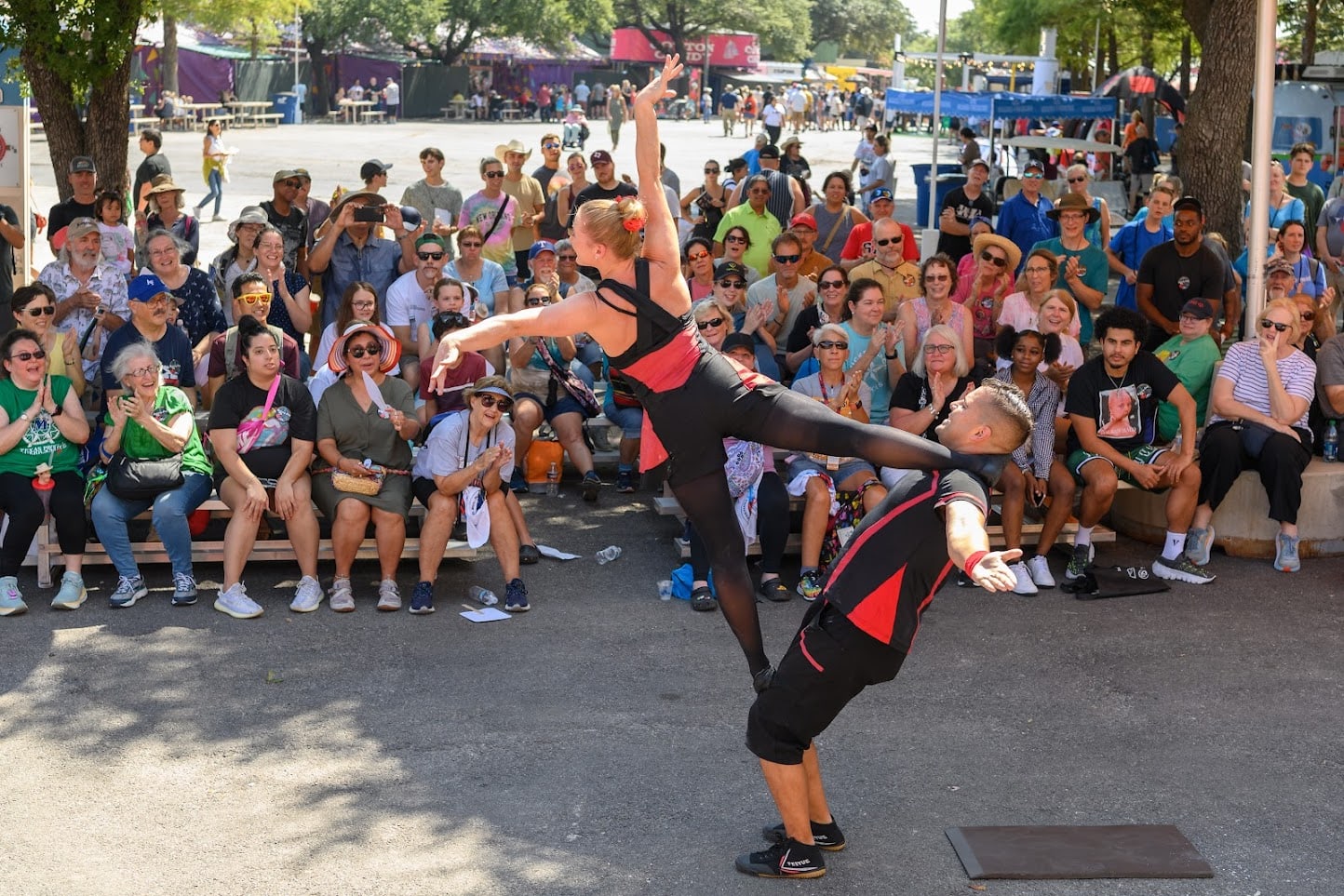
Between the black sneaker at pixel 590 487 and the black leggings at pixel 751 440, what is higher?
the black leggings at pixel 751 440

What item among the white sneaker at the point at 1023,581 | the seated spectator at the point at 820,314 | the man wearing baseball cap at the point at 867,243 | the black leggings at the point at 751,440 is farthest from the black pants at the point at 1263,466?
the black leggings at the point at 751,440

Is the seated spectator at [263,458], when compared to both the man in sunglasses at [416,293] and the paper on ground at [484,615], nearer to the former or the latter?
the paper on ground at [484,615]

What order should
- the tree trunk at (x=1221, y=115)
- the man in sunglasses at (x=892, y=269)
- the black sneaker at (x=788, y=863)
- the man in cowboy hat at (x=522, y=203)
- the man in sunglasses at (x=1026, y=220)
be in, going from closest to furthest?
the black sneaker at (x=788, y=863), the man in sunglasses at (x=892, y=269), the tree trunk at (x=1221, y=115), the man in sunglasses at (x=1026, y=220), the man in cowboy hat at (x=522, y=203)

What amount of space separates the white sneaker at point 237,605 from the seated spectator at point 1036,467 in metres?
3.66

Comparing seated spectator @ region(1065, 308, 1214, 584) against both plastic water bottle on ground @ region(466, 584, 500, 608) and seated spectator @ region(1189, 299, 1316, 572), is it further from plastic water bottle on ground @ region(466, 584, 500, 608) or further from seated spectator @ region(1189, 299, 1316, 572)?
plastic water bottle on ground @ region(466, 584, 500, 608)

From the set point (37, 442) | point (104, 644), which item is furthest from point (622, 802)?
point (37, 442)

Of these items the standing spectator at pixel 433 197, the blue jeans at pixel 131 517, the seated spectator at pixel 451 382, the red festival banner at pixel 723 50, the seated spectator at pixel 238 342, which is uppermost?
the red festival banner at pixel 723 50

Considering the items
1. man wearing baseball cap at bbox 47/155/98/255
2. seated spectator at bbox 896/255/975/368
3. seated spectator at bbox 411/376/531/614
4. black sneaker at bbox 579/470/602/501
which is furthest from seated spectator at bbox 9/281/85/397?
seated spectator at bbox 896/255/975/368

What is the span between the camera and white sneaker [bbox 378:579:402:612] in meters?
7.07

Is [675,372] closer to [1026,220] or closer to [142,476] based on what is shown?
[142,476]

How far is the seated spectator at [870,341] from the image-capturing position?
8242 millimetres

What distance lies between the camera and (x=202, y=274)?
8.71 meters

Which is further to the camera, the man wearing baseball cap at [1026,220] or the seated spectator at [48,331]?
the man wearing baseball cap at [1026,220]

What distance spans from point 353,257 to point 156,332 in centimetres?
224
